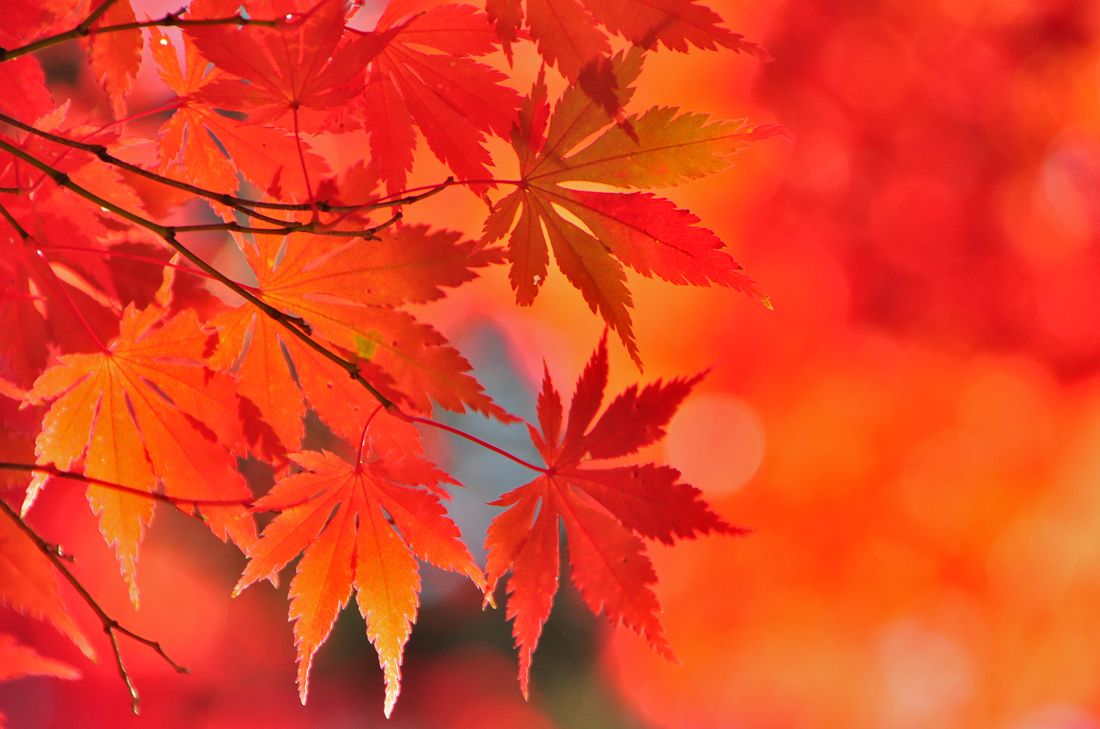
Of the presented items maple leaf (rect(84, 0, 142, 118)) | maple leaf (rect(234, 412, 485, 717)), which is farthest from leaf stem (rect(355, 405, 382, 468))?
maple leaf (rect(84, 0, 142, 118))

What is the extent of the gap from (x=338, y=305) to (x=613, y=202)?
0.19 meters

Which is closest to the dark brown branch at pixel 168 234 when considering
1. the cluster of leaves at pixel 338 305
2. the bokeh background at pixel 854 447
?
the cluster of leaves at pixel 338 305

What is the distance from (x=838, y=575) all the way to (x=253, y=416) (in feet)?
11.3

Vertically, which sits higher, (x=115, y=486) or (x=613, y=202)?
(x=613, y=202)

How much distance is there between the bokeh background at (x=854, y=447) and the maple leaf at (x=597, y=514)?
3.00m

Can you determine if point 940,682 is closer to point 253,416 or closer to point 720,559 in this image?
point 720,559

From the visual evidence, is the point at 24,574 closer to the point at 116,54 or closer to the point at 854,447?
the point at 116,54

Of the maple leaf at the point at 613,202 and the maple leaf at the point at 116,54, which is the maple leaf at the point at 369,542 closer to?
the maple leaf at the point at 613,202

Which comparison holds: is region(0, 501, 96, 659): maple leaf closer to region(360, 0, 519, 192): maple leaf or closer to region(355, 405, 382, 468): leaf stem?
region(355, 405, 382, 468): leaf stem

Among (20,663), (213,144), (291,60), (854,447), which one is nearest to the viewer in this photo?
(291,60)

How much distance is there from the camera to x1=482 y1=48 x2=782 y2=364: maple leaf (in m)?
0.35

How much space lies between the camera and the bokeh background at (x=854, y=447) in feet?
9.83

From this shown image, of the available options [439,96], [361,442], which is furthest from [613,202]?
[361,442]

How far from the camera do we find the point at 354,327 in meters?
0.41
